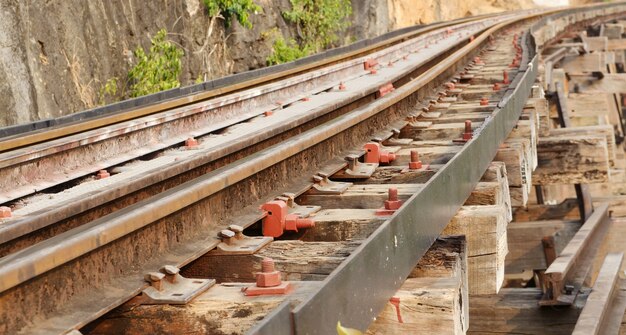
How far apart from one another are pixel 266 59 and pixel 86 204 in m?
13.1

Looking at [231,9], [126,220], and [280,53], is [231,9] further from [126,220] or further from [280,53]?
[126,220]

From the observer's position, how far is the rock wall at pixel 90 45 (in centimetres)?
902

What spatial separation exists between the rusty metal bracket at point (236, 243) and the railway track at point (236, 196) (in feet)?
0.04

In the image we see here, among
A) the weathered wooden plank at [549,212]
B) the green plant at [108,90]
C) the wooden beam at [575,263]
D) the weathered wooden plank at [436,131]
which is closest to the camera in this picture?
the wooden beam at [575,263]

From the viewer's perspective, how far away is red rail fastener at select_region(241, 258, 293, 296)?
2.73 m

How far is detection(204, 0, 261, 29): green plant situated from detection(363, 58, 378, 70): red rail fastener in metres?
3.35

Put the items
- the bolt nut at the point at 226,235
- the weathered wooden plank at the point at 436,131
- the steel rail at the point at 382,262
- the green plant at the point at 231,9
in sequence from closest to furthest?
the steel rail at the point at 382,262, the bolt nut at the point at 226,235, the weathered wooden plank at the point at 436,131, the green plant at the point at 231,9

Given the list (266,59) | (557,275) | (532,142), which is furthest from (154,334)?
(266,59)

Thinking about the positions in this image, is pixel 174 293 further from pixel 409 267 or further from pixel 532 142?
pixel 532 142

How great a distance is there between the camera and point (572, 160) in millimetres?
7453

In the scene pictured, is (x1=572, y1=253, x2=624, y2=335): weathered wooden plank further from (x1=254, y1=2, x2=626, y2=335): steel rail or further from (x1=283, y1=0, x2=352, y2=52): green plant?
(x1=283, y1=0, x2=352, y2=52): green plant

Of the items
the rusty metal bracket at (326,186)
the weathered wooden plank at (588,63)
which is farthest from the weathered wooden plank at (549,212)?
the weathered wooden plank at (588,63)

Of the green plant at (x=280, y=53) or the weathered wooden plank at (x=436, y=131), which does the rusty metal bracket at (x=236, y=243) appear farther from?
the green plant at (x=280, y=53)

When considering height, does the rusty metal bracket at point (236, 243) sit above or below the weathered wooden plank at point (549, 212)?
above
